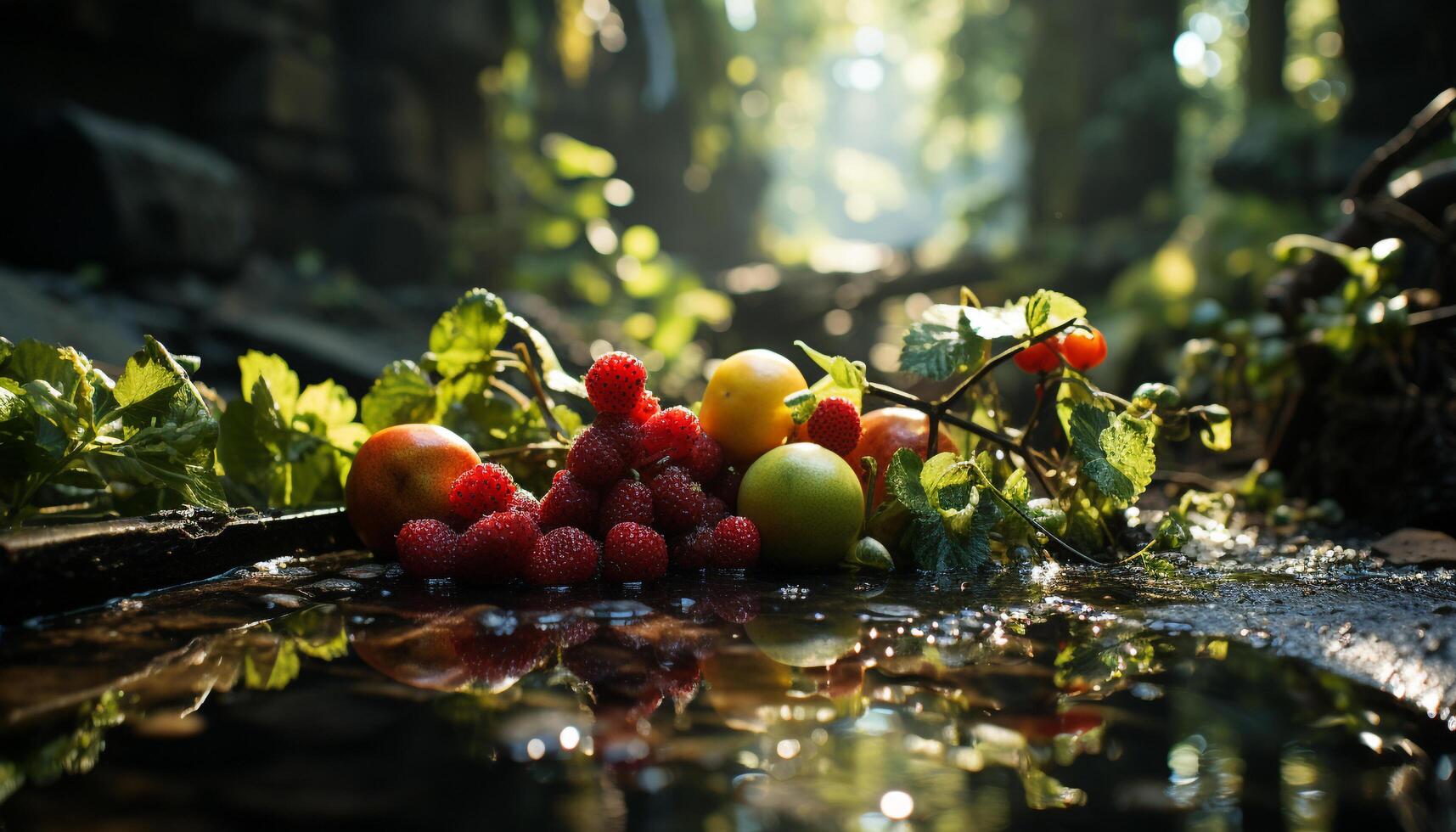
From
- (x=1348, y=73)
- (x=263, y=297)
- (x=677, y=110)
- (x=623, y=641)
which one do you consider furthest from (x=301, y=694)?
(x=677, y=110)

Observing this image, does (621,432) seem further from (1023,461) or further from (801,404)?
(1023,461)

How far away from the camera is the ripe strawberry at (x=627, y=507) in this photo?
197cm

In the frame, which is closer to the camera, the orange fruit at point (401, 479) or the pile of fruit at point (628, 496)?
the pile of fruit at point (628, 496)

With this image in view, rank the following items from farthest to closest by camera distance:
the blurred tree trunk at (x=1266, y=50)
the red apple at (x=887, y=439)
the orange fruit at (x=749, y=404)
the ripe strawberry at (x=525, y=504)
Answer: the blurred tree trunk at (x=1266, y=50) < the red apple at (x=887, y=439) < the orange fruit at (x=749, y=404) < the ripe strawberry at (x=525, y=504)

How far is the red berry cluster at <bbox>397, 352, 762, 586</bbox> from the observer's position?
1.85 m

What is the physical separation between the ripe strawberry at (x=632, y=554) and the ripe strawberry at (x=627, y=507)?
57 mm

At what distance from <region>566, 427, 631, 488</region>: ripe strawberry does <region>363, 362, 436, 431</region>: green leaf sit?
0.58 meters

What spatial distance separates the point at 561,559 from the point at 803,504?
1.66 ft

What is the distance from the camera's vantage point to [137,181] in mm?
5805

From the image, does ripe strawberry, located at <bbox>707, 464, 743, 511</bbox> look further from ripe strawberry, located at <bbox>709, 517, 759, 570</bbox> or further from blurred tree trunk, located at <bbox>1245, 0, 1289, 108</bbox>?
blurred tree trunk, located at <bbox>1245, 0, 1289, 108</bbox>

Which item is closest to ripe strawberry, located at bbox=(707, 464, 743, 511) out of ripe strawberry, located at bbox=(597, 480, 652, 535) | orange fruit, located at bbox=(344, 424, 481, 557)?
ripe strawberry, located at bbox=(597, 480, 652, 535)

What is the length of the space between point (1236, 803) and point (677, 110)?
58.1 feet

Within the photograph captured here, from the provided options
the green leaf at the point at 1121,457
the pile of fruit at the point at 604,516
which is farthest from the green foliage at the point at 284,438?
the green leaf at the point at 1121,457

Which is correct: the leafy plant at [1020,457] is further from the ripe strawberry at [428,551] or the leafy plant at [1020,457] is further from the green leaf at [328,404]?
the green leaf at [328,404]
